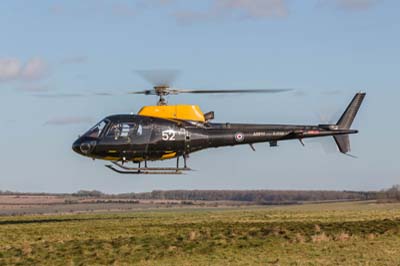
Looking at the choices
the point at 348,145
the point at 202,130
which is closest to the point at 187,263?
the point at 202,130

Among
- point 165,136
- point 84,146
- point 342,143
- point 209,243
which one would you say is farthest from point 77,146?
point 342,143

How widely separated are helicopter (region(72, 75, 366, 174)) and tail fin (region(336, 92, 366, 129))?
1.72ft

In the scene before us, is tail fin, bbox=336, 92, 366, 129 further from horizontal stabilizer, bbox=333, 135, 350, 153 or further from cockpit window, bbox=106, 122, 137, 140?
cockpit window, bbox=106, 122, 137, 140

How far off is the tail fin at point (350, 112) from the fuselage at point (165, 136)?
736 mm

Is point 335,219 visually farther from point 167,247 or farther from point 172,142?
point 167,247

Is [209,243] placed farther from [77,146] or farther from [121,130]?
[77,146]

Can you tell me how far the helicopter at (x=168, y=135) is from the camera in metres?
43.8

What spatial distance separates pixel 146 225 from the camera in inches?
1700

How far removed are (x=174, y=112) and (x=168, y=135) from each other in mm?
1576

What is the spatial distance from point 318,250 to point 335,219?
14364 mm

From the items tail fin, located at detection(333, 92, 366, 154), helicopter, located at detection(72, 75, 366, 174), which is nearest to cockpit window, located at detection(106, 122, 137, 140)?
helicopter, located at detection(72, 75, 366, 174)

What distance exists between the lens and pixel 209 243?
33.9m

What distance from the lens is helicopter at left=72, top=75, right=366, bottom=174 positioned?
43.8 metres

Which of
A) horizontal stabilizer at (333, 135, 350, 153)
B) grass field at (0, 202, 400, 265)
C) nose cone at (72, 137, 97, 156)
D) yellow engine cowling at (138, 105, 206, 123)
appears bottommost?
grass field at (0, 202, 400, 265)
